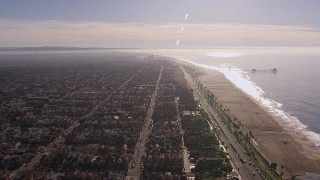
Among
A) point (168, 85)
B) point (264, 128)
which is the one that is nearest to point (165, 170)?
point (264, 128)

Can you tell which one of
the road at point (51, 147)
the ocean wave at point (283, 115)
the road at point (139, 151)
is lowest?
the road at point (51, 147)

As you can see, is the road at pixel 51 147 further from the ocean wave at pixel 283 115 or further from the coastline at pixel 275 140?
the ocean wave at pixel 283 115

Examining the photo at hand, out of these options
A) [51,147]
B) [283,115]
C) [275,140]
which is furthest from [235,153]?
[51,147]

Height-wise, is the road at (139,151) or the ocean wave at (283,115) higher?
the ocean wave at (283,115)

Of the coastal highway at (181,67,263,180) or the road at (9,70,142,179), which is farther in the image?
the road at (9,70,142,179)

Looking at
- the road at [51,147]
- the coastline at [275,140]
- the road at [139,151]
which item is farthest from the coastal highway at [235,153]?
the road at [51,147]

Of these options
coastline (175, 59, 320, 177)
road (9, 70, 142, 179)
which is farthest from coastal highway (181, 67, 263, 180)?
road (9, 70, 142, 179)

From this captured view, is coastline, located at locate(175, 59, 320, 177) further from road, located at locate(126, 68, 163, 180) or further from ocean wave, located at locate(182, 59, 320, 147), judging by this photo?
road, located at locate(126, 68, 163, 180)

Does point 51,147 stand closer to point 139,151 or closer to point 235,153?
point 139,151
